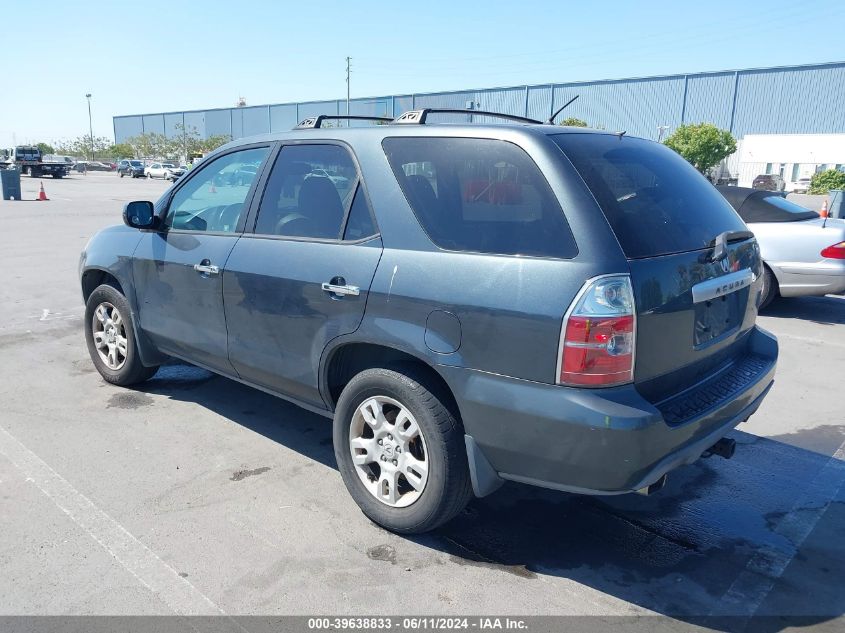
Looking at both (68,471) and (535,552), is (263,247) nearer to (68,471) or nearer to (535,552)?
(68,471)

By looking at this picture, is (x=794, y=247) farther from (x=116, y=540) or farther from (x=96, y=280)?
(x=116, y=540)

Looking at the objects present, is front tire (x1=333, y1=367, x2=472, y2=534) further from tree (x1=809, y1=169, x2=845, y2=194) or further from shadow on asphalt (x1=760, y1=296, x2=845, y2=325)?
tree (x1=809, y1=169, x2=845, y2=194)

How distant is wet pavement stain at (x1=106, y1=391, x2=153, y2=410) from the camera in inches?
191

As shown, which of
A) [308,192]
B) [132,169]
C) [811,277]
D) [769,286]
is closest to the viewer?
[308,192]

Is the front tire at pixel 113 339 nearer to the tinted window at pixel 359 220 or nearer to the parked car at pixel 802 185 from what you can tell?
the tinted window at pixel 359 220

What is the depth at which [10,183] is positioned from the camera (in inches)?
977

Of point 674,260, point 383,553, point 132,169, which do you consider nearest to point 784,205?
point 674,260

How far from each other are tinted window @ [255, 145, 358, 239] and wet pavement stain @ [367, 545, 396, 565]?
154 centimetres

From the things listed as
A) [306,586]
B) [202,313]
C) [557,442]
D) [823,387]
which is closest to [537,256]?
[557,442]

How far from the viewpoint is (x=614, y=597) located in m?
2.84

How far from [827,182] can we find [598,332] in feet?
151

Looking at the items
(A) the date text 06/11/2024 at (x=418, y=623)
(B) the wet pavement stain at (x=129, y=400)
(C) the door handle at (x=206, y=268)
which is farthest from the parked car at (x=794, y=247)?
(B) the wet pavement stain at (x=129, y=400)

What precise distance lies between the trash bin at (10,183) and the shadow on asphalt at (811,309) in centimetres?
2556

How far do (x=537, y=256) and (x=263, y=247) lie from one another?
174cm
